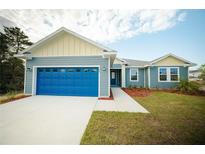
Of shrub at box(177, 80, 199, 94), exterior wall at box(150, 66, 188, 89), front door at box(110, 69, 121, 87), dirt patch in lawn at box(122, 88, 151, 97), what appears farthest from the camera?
front door at box(110, 69, 121, 87)

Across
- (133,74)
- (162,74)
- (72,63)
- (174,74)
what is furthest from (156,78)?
(72,63)

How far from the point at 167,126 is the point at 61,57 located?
7.99 meters

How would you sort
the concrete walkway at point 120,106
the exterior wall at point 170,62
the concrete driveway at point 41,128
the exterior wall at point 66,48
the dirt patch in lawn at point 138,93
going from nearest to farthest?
the concrete driveway at point 41,128 < the concrete walkway at point 120,106 < the exterior wall at point 66,48 < the dirt patch in lawn at point 138,93 < the exterior wall at point 170,62

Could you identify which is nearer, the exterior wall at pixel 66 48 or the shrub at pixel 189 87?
the exterior wall at pixel 66 48

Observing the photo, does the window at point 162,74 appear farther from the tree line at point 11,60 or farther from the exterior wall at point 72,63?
the tree line at point 11,60

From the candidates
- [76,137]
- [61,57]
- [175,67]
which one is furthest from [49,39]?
[175,67]

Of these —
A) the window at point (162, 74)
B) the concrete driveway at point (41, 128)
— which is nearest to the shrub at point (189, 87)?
the window at point (162, 74)

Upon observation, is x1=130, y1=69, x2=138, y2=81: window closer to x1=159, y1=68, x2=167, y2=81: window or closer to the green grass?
x1=159, y1=68, x2=167, y2=81: window

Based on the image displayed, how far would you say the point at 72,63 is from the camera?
870 centimetres

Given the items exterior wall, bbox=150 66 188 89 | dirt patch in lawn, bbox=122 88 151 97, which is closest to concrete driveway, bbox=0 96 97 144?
dirt patch in lawn, bbox=122 88 151 97

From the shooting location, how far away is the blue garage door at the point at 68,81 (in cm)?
858

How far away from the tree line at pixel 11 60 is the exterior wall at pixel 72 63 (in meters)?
10.4

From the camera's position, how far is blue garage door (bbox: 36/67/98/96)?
858 centimetres

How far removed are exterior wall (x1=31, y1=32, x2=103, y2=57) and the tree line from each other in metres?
10.7
